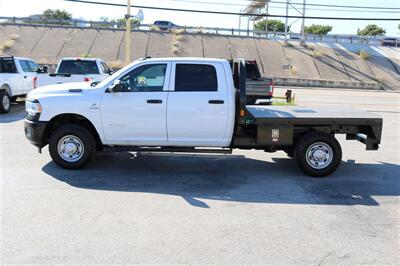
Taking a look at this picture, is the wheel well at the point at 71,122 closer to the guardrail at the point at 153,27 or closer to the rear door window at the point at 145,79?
the rear door window at the point at 145,79

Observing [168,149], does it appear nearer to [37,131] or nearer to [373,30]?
[37,131]

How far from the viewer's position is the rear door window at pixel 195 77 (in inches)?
295

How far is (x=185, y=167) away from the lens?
8125 mm

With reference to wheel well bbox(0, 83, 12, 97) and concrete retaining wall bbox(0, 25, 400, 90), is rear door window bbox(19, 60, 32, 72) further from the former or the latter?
concrete retaining wall bbox(0, 25, 400, 90)

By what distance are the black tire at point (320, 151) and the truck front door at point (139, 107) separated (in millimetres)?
2336

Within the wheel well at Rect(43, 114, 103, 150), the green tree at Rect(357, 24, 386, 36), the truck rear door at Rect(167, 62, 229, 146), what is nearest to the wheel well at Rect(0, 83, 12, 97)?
the wheel well at Rect(43, 114, 103, 150)

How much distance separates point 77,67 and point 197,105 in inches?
386

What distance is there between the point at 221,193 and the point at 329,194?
1638 millimetres

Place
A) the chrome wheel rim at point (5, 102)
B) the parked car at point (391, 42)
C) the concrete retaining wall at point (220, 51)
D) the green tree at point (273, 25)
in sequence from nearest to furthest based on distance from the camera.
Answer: the chrome wheel rim at point (5, 102)
the concrete retaining wall at point (220, 51)
the parked car at point (391, 42)
the green tree at point (273, 25)

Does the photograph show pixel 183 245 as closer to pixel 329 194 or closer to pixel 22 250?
pixel 22 250

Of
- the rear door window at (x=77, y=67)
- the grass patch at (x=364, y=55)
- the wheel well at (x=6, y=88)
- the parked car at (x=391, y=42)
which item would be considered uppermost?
the parked car at (x=391, y=42)

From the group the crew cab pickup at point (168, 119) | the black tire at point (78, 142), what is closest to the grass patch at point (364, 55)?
the crew cab pickup at point (168, 119)

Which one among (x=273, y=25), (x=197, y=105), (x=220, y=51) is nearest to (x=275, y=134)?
(x=197, y=105)

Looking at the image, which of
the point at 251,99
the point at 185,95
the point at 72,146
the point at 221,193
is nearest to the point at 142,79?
the point at 185,95
